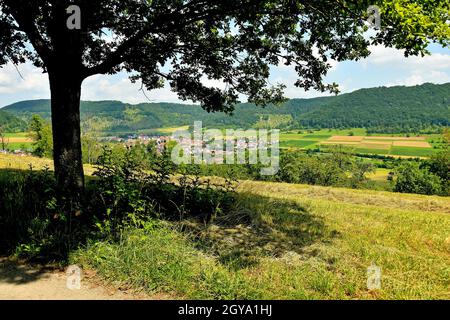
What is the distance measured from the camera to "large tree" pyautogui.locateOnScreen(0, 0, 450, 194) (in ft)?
18.8

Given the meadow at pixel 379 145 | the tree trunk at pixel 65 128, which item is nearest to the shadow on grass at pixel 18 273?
the tree trunk at pixel 65 128

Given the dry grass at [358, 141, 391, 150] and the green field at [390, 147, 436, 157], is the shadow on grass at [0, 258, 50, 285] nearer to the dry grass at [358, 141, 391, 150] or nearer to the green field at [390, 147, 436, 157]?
the green field at [390, 147, 436, 157]

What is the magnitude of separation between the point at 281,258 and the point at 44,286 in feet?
12.5

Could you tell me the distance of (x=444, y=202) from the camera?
13.5m

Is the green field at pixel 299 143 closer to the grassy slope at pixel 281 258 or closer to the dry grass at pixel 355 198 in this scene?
the dry grass at pixel 355 198

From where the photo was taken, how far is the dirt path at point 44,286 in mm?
4898

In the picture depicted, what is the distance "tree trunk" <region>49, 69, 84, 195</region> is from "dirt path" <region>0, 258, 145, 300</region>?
2382 millimetres

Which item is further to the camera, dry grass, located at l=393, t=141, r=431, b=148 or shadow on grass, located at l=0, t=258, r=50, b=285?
dry grass, located at l=393, t=141, r=431, b=148

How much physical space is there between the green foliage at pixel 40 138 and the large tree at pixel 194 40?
6052 cm

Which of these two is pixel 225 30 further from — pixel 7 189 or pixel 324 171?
pixel 324 171

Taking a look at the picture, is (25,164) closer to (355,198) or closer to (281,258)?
(355,198)

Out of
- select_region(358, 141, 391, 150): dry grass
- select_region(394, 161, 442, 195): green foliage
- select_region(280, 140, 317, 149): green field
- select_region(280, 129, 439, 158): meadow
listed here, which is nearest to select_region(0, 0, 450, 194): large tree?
select_region(394, 161, 442, 195): green foliage
